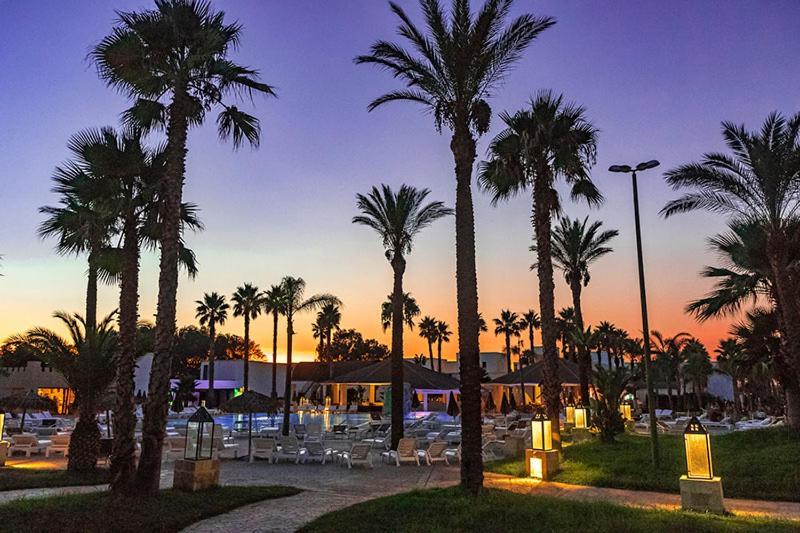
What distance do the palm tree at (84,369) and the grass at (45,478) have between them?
428mm

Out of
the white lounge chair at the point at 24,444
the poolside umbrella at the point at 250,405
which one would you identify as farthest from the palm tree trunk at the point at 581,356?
the white lounge chair at the point at 24,444

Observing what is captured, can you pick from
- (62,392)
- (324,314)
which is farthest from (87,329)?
(324,314)

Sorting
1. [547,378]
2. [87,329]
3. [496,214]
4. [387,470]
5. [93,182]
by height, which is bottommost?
[387,470]

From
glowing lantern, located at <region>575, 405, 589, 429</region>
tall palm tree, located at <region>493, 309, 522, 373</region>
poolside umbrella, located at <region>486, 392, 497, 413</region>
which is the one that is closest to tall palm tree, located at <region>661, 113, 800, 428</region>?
glowing lantern, located at <region>575, 405, 589, 429</region>

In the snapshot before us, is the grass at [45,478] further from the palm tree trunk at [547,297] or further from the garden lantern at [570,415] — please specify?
the garden lantern at [570,415]

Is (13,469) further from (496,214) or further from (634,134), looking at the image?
(634,134)

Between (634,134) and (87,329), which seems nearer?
(87,329)

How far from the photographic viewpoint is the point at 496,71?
1359cm

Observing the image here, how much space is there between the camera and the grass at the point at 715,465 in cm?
1239

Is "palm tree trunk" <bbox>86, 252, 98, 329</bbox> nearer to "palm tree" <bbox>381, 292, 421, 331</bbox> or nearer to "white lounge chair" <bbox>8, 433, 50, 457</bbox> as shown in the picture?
"white lounge chair" <bbox>8, 433, 50, 457</bbox>

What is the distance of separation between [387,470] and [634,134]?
13545mm

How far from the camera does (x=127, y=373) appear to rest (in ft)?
39.0

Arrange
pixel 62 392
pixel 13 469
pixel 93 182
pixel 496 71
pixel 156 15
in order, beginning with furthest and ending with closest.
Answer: pixel 62 392 → pixel 13 469 → pixel 93 182 → pixel 496 71 → pixel 156 15

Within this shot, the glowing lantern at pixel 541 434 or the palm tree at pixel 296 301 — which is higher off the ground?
the palm tree at pixel 296 301
